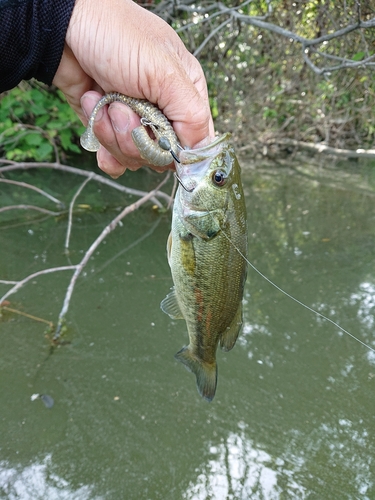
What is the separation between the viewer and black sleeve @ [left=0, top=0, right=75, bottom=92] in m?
1.55

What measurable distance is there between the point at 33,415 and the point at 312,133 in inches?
367

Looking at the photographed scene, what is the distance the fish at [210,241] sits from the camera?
1577mm

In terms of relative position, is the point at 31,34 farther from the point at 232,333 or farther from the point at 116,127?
the point at 232,333

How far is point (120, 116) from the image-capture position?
66.0 inches

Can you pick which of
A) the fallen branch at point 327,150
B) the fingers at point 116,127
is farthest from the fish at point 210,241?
the fallen branch at point 327,150

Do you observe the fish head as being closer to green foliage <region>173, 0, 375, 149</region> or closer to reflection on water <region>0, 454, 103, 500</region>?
reflection on water <region>0, 454, 103, 500</region>

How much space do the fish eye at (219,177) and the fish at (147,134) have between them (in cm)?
17

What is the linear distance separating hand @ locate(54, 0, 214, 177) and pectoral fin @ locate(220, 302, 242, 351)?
2.43ft

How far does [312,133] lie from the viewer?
10164 millimetres

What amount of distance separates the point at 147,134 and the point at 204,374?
1.05 m

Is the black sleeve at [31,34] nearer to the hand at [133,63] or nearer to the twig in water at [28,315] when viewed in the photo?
the hand at [133,63]

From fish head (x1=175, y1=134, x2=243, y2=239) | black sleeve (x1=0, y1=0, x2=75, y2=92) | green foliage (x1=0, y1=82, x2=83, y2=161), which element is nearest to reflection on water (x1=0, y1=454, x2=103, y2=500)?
fish head (x1=175, y1=134, x2=243, y2=239)

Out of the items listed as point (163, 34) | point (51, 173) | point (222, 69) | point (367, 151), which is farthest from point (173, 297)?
point (367, 151)

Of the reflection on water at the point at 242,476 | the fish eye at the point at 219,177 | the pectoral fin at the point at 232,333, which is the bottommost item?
the reflection on water at the point at 242,476
